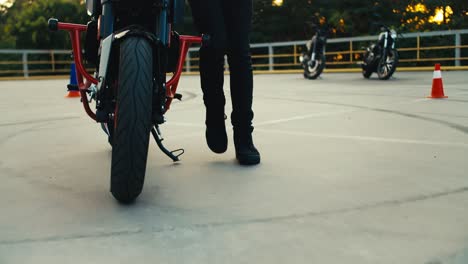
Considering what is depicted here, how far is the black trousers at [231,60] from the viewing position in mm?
3424

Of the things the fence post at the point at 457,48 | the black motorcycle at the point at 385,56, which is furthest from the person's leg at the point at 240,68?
the fence post at the point at 457,48

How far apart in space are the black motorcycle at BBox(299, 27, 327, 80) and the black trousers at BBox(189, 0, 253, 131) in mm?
10654

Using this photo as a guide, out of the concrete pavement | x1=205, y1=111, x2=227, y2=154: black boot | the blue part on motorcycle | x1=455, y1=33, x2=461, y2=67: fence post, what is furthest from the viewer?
x1=455, y1=33, x2=461, y2=67: fence post

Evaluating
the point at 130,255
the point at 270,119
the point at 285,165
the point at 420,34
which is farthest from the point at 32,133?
the point at 420,34

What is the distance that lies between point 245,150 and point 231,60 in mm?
516

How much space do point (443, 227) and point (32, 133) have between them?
12.1ft

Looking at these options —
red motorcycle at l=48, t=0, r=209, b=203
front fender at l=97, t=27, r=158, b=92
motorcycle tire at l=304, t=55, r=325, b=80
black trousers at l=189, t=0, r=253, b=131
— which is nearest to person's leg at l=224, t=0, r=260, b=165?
black trousers at l=189, t=0, r=253, b=131

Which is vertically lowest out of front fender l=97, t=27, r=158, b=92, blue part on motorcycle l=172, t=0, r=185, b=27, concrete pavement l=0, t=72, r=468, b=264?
concrete pavement l=0, t=72, r=468, b=264

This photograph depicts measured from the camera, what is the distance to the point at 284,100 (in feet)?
26.0

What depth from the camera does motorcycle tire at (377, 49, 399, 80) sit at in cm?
1217

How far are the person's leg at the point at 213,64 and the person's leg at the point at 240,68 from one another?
2.7 inches

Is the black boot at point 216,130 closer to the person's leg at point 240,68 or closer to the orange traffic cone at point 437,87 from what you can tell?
the person's leg at point 240,68

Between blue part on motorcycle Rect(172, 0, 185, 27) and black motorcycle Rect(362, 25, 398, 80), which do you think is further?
black motorcycle Rect(362, 25, 398, 80)

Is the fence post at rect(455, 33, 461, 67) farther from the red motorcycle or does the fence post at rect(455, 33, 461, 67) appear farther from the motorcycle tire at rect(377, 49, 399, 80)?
the red motorcycle
